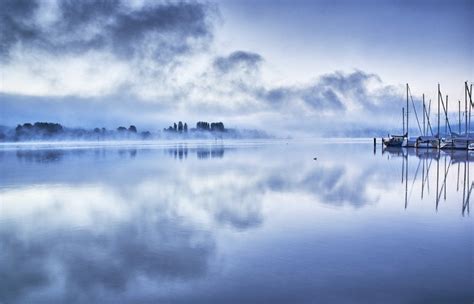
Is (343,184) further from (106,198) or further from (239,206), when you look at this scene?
(106,198)

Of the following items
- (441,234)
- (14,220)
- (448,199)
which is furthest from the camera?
(448,199)

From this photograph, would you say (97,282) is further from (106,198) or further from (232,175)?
(232,175)

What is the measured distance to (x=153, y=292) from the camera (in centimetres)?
620

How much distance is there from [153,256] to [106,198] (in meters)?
8.03

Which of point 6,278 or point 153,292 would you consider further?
point 6,278

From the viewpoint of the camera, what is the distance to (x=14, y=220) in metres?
11.6

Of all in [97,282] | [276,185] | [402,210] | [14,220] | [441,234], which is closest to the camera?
[97,282]

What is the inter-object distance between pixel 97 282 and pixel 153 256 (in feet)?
5.09

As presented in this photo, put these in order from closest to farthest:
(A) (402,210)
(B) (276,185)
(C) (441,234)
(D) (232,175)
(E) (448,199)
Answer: (C) (441,234)
(A) (402,210)
(E) (448,199)
(B) (276,185)
(D) (232,175)

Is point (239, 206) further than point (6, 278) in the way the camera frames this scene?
Yes

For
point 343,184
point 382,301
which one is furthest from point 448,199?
point 382,301

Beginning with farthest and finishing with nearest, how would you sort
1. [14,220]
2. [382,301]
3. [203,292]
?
[14,220]
[203,292]
[382,301]

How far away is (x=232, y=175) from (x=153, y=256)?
16023mm

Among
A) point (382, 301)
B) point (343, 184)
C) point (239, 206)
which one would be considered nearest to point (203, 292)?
point (382, 301)
